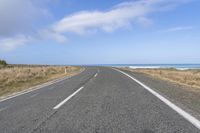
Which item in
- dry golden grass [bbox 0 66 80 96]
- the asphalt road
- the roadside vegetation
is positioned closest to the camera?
the asphalt road

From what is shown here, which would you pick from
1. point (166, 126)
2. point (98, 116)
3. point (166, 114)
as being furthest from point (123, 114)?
point (166, 126)

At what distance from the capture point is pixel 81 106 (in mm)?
7930

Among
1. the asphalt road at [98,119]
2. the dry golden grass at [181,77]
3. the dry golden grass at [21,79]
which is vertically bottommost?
the dry golden grass at [21,79]

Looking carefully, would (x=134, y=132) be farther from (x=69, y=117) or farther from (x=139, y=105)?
(x=139, y=105)

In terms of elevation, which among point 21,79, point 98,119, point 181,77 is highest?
point 98,119

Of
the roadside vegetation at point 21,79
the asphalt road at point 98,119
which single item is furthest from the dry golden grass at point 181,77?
the roadside vegetation at point 21,79

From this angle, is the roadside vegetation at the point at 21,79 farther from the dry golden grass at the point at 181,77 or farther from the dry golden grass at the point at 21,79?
the dry golden grass at the point at 181,77

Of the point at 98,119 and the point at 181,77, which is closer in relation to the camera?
the point at 98,119

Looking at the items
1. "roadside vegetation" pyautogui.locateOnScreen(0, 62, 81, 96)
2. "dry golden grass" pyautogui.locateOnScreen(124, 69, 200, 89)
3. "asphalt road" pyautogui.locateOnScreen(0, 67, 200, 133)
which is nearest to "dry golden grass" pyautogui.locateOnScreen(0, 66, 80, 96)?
"roadside vegetation" pyautogui.locateOnScreen(0, 62, 81, 96)

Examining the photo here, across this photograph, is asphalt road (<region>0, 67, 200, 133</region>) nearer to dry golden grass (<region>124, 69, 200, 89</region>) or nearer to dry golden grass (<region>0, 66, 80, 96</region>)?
dry golden grass (<region>0, 66, 80, 96</region>)

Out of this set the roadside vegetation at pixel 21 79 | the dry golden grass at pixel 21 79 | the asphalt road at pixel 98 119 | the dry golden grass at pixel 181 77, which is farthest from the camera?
the dry golden grass at pixel 181 77

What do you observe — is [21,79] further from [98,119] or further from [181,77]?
[98,119]

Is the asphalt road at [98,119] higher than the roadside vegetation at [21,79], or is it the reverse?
the asphalt road at [98,119]

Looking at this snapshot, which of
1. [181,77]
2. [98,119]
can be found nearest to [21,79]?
[181,77]
